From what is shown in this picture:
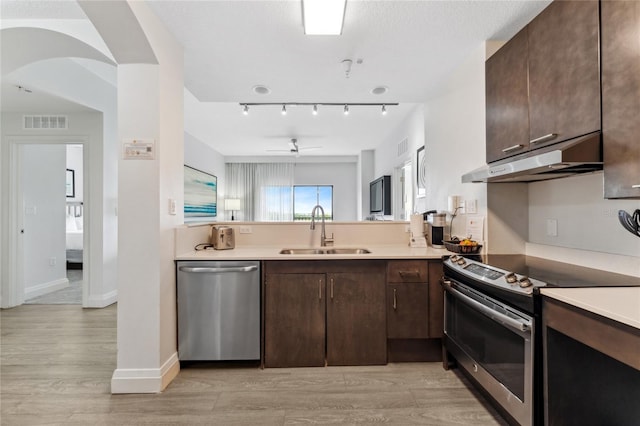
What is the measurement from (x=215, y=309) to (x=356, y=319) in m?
1.06

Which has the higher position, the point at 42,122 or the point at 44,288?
the point at 42,122

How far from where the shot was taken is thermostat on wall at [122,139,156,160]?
2.03m

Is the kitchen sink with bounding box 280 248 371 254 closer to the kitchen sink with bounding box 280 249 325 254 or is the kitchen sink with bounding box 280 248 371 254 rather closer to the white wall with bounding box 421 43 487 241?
the kitchen sink with bounding box 280 249 325 254

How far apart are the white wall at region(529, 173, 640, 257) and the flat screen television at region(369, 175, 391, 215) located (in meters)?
3.26

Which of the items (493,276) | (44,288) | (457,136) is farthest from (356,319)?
(44,288)

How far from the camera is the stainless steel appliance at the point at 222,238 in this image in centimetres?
263

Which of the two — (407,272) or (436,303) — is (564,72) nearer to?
(407,272)

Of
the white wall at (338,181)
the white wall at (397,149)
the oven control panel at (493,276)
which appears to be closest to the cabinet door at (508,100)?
the oven control panel at (493,276)

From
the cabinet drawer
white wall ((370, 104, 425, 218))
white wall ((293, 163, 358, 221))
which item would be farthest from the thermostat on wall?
white wall ((293, 163, 358, 221))

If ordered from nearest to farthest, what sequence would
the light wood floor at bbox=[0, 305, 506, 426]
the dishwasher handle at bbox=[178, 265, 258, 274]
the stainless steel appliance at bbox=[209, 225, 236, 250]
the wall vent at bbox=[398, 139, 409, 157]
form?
the light wood floor at bbox=[0, 305, 506, 426], the dishwasher handle at bbox=[178, 265, 258, 274], the stainless steel appliance at bbox=[209, 225, 236, 250], the wall vent at bbox=[398, 139, 409, 157]

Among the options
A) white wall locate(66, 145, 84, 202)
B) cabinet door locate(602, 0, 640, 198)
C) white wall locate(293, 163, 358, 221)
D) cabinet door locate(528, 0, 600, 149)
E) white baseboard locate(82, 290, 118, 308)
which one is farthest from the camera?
white wall locate(293, 163, 358, 221)

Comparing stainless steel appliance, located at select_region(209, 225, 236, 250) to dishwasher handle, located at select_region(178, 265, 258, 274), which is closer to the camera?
dishwasher handle, located at select_region(178, 265, 258, 274)

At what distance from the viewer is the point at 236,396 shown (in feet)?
6.47

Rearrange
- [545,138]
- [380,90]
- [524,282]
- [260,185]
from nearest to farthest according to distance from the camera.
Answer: [524,282] → [545,138] → [380,90] → [260,185]
